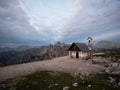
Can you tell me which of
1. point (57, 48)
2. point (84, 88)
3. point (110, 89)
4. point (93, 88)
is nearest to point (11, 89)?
point (84, 88)

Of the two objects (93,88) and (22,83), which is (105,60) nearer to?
(93,88)

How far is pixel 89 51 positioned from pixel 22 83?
37.6 metres

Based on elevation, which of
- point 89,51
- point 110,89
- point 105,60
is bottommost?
point 110,89

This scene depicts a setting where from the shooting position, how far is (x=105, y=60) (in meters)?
39.1

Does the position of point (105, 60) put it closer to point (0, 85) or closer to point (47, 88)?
point (47, 88)

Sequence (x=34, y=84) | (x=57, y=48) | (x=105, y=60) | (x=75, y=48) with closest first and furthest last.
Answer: (x=34, y=84), (x=105, y=60), (x=75, y=48), (x=57, y=48)

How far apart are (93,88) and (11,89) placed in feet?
36.1

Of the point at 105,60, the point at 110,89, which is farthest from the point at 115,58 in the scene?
the point at 110,89

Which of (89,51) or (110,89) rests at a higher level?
(89,51)

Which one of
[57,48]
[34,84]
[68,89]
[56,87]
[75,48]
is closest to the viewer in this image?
[68,89]

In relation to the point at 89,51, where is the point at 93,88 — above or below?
below

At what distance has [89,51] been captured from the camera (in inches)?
1875

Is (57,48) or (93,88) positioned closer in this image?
(93,88)

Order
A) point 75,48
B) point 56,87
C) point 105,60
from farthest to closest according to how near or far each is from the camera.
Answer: point 75,48, point 105,60, point 56,87
